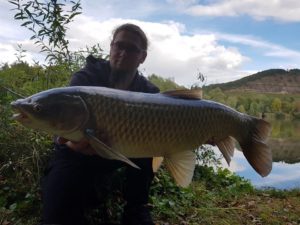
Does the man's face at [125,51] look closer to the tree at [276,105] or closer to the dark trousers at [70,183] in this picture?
the dark trousers at [70,183]

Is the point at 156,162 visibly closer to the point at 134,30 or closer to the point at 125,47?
the point at 125,47

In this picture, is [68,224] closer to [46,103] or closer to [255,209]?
[46,103]

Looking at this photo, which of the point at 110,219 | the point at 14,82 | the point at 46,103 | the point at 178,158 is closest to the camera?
the point at 46,103

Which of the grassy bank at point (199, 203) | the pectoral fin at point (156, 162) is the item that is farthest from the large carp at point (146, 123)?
the grassy bank at point (199, 203)

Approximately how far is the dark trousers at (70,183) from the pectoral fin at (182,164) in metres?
0.39

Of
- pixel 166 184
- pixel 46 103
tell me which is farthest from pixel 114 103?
pixel 166 184

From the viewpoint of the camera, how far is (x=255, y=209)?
4.42 m

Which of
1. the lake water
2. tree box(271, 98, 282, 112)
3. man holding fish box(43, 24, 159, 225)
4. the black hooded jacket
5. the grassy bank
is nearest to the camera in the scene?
man holding fish box(43, 24, 159, 225)

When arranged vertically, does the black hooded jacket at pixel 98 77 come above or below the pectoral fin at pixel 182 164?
above

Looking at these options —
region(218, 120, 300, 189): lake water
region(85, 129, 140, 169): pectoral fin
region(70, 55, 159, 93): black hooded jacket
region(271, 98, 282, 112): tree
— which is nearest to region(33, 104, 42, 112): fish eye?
region(85, 129, 140, 169): pectoral fin

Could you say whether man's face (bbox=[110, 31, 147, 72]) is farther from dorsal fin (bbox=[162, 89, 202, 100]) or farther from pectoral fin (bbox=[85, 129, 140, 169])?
pectoral fin (bbox=[85, 129, 140, 169])

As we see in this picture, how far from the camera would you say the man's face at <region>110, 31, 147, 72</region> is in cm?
293

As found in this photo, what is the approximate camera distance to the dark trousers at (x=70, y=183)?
106 inches

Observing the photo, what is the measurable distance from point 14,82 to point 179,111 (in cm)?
268
